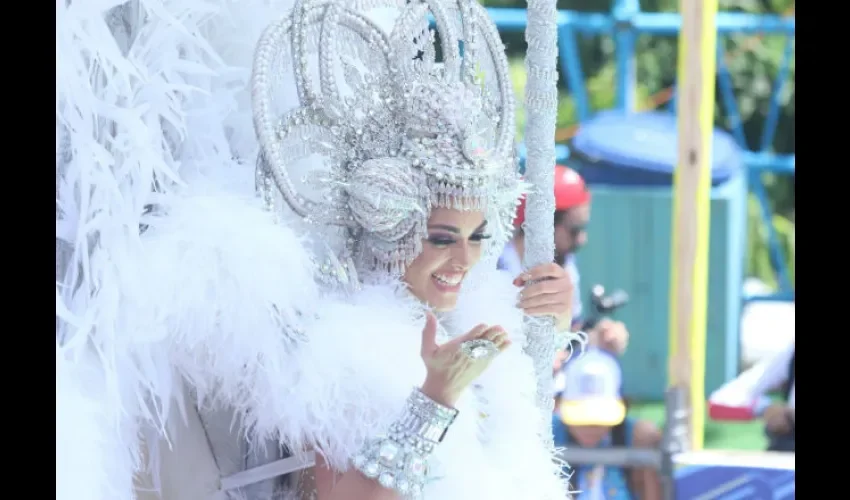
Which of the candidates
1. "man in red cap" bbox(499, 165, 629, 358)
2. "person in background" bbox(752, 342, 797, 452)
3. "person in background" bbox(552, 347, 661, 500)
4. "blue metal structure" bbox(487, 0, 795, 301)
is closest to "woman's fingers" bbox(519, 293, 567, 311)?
"man in red cap" bbox(499, 165, 629, 358)

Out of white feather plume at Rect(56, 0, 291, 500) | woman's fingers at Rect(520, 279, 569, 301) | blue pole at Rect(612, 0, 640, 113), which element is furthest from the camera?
blue pole at Rect(612, 0, 640, 113)

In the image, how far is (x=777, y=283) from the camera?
3.54 metres

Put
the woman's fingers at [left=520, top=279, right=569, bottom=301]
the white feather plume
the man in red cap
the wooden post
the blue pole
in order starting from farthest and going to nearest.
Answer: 1. the blue pole
2. the wooden post
3. the man in red cap
4. the woman's fingers at [left=520, top=279, right=569, bottom=301]
5. the white feather plume

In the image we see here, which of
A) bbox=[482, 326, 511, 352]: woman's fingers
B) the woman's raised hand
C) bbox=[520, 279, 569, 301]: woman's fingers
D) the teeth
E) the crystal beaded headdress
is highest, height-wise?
the crystal beaded headdress

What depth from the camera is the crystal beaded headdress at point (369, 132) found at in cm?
121

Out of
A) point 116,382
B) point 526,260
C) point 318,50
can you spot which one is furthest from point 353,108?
point 116,382

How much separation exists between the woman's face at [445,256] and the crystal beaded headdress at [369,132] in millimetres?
14

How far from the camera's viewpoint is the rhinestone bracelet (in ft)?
3.77

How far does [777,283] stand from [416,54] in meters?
2.59

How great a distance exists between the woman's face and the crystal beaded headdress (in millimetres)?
14

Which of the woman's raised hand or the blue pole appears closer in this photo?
the woman's raised hand

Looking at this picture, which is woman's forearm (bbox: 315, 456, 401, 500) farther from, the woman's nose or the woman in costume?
the woman's nose

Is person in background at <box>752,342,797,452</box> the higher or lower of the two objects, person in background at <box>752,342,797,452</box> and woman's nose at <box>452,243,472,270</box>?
the lower

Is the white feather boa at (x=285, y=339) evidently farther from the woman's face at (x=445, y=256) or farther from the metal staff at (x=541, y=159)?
the metal staff at (x=541, y=159)
